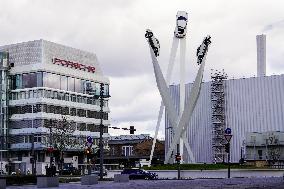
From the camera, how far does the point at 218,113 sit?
125 m

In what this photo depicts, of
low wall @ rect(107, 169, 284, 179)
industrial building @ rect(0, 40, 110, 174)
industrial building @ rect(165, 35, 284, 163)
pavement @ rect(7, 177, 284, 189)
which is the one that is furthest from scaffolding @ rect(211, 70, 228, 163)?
pavement @ rect(7, 177, 284, 189)

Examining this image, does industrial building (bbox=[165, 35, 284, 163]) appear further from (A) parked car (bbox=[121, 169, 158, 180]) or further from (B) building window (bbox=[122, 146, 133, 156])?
(A) parked car (bbox=[121, 169, 158, 180])

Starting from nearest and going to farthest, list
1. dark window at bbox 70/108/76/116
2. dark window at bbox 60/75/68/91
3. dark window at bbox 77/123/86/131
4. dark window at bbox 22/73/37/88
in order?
dark window at bbox 22/73/37/88 → dark window at bbox 60/75/68/91 → dark window at bbox 70/108/76/116 → dark window at bbox 77/123/86/131

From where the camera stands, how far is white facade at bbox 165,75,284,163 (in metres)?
119

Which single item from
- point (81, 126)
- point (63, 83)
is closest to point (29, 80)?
point (63, 83)

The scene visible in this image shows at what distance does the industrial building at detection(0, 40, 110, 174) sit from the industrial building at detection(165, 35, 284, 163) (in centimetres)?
2502

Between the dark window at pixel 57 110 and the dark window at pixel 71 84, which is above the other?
the dark window at pixel 71 84

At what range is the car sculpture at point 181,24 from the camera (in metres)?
85.9

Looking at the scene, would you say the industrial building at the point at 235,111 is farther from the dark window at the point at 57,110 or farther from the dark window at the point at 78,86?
the dark window at the point at 57,110

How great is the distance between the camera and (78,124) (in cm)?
11781

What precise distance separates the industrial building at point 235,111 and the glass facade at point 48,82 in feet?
84.8

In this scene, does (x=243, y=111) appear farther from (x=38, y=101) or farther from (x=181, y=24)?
(x=38, y=101)

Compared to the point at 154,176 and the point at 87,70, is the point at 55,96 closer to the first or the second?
the point at 87,70

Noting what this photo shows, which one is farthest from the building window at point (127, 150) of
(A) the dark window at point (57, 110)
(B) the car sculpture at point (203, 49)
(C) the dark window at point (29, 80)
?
(B) the car sculpture at point (203, 49)
